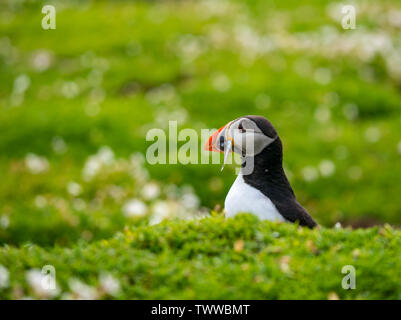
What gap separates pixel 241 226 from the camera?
4316 mm

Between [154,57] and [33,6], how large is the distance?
6.09 meters

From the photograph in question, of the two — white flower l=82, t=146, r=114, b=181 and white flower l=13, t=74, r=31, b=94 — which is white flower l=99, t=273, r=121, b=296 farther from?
white flower l=13, t=74, r=31, b=94

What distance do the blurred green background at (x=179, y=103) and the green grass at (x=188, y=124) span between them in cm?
3

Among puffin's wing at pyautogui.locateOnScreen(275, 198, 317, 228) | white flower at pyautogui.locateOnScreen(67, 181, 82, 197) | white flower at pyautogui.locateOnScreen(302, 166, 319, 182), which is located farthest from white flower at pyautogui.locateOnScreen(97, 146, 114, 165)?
puffin's wing at pyautogui.locateOnScreen(275, 198, 317, 228)

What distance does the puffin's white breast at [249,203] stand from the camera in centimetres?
444

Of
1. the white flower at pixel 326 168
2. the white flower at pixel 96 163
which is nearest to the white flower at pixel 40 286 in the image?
the white flower at pixel 96 163

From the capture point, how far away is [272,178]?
4.50 meters

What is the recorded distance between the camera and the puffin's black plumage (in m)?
4.43

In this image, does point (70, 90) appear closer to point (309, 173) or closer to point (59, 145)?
point (59, 145)

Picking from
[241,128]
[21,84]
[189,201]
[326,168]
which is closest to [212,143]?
[241,128]

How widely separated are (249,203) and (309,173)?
542cm

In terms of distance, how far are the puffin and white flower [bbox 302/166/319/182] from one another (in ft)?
16.9
